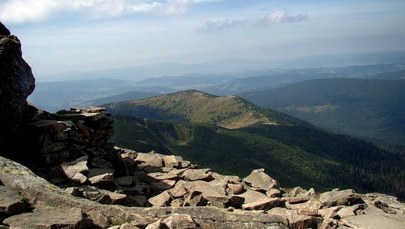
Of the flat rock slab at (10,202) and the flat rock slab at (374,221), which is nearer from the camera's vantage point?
the flat rock slab at (10,202)

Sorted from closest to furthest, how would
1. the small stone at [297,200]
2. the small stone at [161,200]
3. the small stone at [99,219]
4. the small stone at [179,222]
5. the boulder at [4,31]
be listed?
the small stone at [179,222] → the small stone at [99,219] → the small stone at [161,200] → the small stone at [297,200] → the boulder at [4,31]

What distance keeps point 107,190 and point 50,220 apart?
38.1ft

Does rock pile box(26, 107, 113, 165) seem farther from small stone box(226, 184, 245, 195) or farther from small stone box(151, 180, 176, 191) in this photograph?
small stone box(226, 184, 245, 195)

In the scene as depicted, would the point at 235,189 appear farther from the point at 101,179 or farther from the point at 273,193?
the point at 101,179

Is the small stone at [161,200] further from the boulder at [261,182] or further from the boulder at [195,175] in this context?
the boulder at [261,182]

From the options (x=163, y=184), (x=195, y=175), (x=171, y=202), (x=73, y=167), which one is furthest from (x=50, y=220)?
(x=195, y=175)

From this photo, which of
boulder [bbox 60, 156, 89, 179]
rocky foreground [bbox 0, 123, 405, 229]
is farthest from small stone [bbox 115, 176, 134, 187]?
boulder [bbox 60, 156, 89, 179]

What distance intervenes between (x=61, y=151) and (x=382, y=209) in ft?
78.0

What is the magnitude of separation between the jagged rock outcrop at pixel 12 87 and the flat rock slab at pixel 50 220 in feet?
49.4

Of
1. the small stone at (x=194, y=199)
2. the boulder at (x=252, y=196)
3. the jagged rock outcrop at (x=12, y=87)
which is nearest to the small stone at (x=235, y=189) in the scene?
the boulder at (x=252, y=196)

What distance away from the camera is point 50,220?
48.9ft

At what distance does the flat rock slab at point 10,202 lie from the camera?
1541 cm

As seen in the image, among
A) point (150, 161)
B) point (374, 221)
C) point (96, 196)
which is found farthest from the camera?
point (150, 161)

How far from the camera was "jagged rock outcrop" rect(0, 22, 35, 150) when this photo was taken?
29.1m
